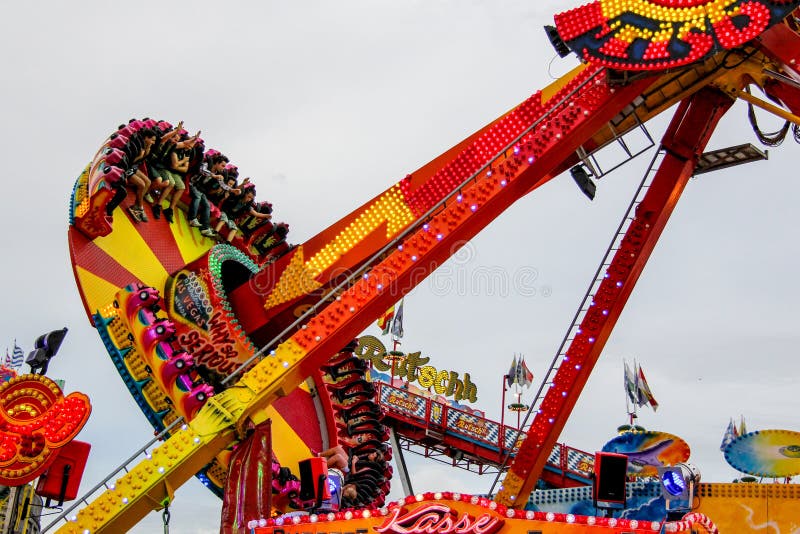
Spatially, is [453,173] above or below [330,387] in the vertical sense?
above

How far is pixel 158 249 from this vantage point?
21375 millimetres

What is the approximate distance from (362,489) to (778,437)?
8278 mm

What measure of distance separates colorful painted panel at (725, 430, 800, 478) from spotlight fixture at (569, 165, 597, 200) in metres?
5.50

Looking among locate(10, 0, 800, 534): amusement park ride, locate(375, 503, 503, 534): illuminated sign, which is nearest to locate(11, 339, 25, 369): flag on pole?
locate(10, 0, 800, 534): amusement park ride

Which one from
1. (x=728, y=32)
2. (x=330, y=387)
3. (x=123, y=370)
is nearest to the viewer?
(x=728, y=32)

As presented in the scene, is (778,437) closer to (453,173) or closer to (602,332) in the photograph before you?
(602,332)

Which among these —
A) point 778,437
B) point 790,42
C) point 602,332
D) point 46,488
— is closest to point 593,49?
point 790,42

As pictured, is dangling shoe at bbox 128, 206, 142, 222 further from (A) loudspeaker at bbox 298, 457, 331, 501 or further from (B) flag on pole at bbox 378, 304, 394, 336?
(B) flag on pole at bbox 378, 304, 394, 336

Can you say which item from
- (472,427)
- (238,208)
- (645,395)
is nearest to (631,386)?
(645,395)

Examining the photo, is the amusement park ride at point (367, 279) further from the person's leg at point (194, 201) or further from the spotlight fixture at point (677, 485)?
the spotlight fixture at point (677, 485)

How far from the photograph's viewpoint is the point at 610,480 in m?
16.5

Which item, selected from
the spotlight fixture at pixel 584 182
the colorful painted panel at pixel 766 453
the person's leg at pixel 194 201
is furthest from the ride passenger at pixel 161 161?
the colorful painted panel at pixel 766 453

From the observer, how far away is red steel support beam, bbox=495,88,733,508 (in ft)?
67.4

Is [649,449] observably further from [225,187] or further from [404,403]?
[404,403]
